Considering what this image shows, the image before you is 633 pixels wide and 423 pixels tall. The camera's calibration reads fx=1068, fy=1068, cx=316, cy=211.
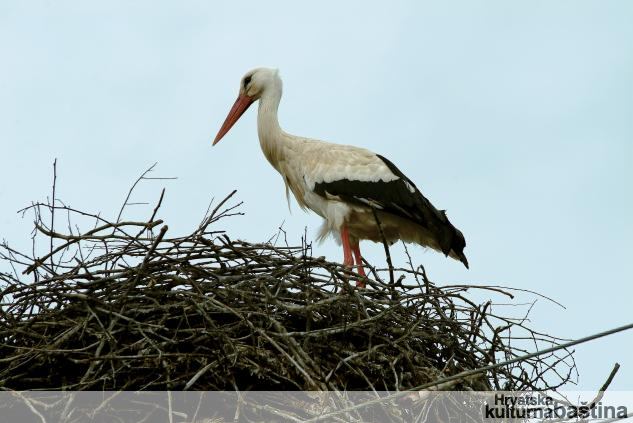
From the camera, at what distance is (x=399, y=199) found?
6492 mm

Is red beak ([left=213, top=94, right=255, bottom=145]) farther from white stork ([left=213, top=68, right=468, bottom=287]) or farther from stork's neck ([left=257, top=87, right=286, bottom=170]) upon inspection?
white stork ([left=213, top=68, right=468, bottom=287])

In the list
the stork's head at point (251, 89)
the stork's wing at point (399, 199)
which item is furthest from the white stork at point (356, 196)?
the stork's head at point (251, 89)

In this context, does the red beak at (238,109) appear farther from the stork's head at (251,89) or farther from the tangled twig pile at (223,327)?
the tangled twig pile at (223,327)

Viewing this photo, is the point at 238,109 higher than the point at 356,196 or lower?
higher

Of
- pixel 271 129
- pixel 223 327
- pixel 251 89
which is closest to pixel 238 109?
pixel 251 89

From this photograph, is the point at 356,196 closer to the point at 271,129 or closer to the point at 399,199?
the point at 399,199

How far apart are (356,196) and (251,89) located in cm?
130

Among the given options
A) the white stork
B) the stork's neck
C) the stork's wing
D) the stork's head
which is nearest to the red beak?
the stork's head

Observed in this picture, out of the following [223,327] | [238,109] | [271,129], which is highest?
[238,109]

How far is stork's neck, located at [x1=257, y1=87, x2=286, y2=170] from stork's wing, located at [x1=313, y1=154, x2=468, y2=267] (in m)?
0.53

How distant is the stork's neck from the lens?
7.03 metres

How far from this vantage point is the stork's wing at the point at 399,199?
6406 mm

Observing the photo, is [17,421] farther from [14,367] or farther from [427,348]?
[427,348]

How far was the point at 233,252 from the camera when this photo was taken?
4.58 metres
